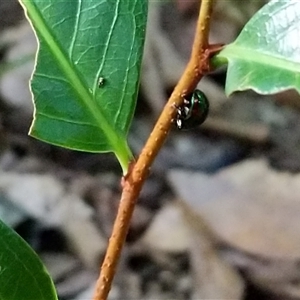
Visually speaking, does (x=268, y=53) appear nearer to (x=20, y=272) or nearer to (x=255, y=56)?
(x=255, y=56)

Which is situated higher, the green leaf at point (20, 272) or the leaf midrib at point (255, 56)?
the leaf midrib at point (255, 56)

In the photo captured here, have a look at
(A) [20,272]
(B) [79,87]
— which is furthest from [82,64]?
(A) [20,272]

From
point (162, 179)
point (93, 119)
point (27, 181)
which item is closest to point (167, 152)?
point (162, 179)

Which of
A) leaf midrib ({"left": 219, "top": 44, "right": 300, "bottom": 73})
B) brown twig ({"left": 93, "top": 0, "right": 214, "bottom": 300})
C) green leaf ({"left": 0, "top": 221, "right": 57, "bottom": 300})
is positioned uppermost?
leaf midrib ({"left": 219, "top": 44, "right": 300, "bottom": 73})

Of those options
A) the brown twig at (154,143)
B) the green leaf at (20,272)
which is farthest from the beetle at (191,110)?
the green leaf at (20,272)

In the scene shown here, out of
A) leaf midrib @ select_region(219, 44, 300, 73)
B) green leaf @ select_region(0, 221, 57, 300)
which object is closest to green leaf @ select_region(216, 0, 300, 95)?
leaf midrib @ select_region(219, 44, 300, 73)

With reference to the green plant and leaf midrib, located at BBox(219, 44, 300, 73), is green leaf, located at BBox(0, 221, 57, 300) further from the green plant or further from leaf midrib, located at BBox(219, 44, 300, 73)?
leaf midrib, located at BBox(219, 44, 300, 73)

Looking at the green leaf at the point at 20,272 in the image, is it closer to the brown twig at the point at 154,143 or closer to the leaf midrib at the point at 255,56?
the brown twig at the point at 154,143

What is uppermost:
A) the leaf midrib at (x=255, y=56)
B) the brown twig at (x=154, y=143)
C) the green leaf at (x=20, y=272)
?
the leaf midrib at (x=255, y=56)

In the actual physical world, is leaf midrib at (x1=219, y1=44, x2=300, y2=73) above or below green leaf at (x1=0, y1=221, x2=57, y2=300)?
above
